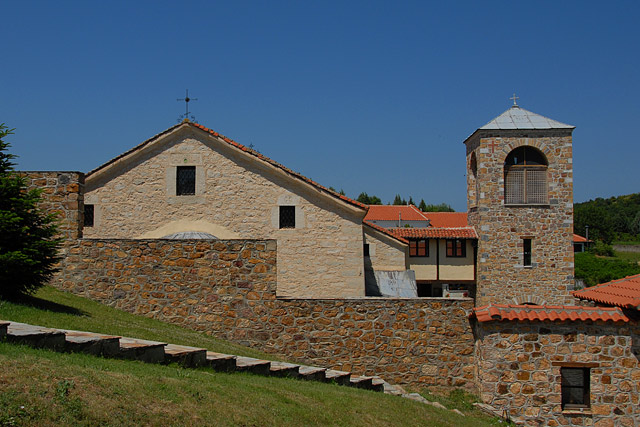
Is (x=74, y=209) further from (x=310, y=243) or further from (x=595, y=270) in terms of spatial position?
(x=595, y=270)

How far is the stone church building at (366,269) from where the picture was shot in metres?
12.8

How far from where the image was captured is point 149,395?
20.4ft

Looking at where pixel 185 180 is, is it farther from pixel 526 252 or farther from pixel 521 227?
pixel 526 252

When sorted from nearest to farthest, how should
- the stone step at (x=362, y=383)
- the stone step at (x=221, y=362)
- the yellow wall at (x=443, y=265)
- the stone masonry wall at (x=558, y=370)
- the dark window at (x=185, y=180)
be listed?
the stone step at (x=221, y=362) → the stone step at (x=362, y=383) → the stone masonry wall at (x=558, y=370) → the dark window at (x=185, y=180) → the yellow wall at (x=443, y=265)

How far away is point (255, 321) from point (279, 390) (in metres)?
5.50

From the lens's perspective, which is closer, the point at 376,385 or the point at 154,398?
the point at 154,398

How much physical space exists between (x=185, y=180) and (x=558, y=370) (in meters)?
13.4

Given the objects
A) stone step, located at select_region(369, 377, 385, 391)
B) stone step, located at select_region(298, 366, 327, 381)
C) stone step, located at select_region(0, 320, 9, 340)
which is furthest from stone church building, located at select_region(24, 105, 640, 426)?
stone step, located at select_region(0, 320, 9, 340)

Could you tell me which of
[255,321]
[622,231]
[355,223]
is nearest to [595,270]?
[355,223]

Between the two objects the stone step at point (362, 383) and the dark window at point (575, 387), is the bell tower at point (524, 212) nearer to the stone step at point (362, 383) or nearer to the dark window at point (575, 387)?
the dark window at point (575, 387)

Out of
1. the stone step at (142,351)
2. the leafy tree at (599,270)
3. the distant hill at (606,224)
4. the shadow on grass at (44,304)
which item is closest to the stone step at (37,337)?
the stone step at (142,351)

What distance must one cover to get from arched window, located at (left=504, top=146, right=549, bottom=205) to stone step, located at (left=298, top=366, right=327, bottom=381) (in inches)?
909

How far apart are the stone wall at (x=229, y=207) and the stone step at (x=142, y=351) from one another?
11.8 metres

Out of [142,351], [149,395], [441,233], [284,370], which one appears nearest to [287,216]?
[284,370]
